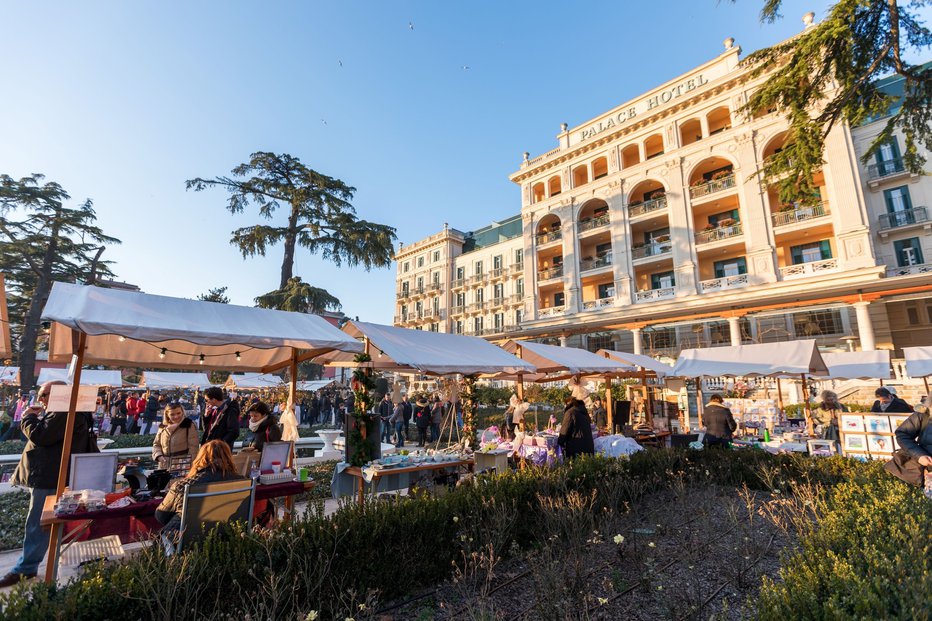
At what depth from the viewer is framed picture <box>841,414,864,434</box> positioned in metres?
8.16

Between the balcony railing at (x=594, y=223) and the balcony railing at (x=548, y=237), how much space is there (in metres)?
1.56

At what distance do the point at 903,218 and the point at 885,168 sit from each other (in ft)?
9.25

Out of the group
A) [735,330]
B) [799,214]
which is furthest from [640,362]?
[799,214]

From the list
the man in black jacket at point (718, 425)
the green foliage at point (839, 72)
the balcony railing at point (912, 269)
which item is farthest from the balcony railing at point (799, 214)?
the man in black jacket at point (718, 425)

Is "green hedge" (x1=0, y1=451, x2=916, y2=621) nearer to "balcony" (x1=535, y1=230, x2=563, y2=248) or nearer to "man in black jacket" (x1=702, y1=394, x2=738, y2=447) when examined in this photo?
"man in black jacket" (x1=702, y1=394, x2=738, y2=447)

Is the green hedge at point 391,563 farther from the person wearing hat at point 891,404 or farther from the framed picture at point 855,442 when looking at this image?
the person wearing hat at point 891,404

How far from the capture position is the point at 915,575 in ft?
8.10

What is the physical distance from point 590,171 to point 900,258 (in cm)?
1754

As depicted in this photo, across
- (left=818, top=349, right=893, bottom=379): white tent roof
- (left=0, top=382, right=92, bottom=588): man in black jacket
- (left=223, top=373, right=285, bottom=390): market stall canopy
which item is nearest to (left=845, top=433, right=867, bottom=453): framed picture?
(left=818, top=349, right=893, bottom=379): white tent roof

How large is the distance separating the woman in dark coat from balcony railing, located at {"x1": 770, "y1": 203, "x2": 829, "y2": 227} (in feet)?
68.4

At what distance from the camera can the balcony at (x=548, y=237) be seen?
31.9 metres

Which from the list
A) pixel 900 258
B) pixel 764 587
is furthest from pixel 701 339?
pixel 764 587

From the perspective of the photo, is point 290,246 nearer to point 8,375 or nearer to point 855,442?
point 855,442

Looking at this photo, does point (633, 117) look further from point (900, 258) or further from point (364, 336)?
point (364, 336)
